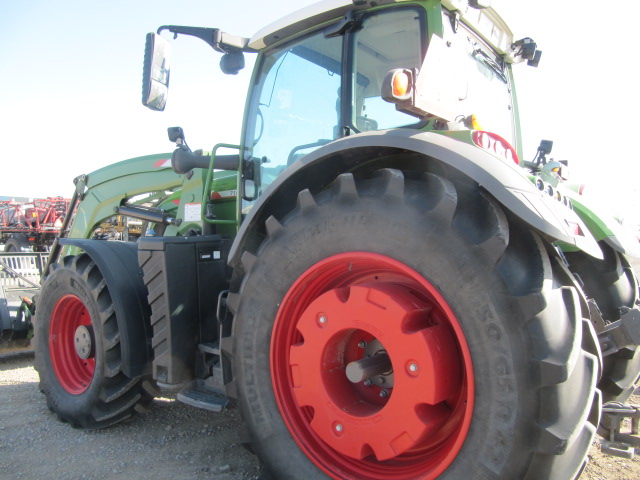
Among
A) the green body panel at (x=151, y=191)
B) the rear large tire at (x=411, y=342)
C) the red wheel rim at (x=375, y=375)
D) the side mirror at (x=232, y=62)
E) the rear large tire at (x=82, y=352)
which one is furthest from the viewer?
the green body panel at (x=151, y=191)

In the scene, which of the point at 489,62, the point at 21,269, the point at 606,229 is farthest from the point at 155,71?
the point at 21,269

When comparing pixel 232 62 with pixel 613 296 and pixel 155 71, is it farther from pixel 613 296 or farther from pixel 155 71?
pixel 613 296

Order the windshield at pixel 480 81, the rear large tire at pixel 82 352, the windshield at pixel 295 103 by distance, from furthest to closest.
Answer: the rear large tire at pixel 82 352
the windshield at pixel 295 103
the windshield at pixel 480 81

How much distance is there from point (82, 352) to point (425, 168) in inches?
102

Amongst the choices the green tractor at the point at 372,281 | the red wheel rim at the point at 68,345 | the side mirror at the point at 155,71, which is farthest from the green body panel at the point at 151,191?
the red wheel rim at the point at 68,345

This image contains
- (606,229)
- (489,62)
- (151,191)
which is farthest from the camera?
(151,191)

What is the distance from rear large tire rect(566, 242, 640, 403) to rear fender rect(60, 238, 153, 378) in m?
2.53

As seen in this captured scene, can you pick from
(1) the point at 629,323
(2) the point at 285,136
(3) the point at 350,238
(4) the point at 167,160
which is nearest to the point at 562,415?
(1) the point at 629,323

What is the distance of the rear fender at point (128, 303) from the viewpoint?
9.58 feet

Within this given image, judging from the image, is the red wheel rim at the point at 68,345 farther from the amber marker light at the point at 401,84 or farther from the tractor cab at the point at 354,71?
the amber marker light at the point at 401,84

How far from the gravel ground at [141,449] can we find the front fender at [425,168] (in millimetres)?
1128

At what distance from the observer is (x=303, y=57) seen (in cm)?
291

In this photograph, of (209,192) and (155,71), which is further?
(209,192)

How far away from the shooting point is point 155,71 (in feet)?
9.39
